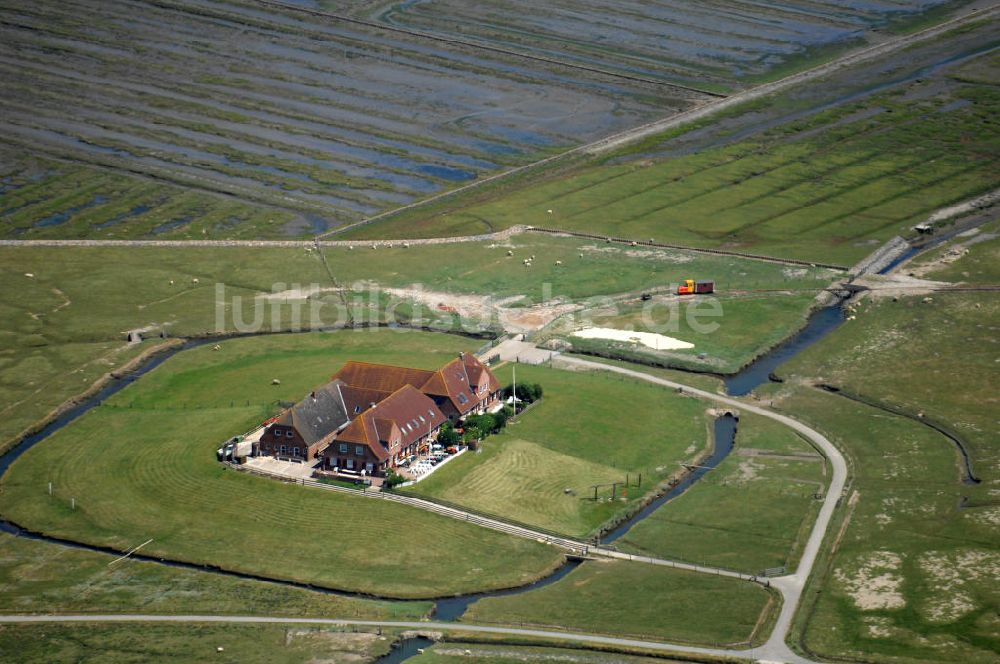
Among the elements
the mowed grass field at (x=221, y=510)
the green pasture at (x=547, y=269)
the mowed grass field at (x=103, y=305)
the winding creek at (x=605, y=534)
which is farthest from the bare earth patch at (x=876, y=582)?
the mowed grass field at (x=103, y=305)

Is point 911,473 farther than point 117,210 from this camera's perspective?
No

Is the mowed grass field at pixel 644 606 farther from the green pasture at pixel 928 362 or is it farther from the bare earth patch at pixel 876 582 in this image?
the green pasture at pixel 928 362

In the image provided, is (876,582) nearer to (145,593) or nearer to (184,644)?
(184,644)

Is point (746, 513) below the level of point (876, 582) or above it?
above

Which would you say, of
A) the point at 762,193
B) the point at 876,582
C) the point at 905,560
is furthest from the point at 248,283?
the point at 876,582

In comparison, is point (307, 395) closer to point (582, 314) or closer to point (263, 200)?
point (582, 314)
